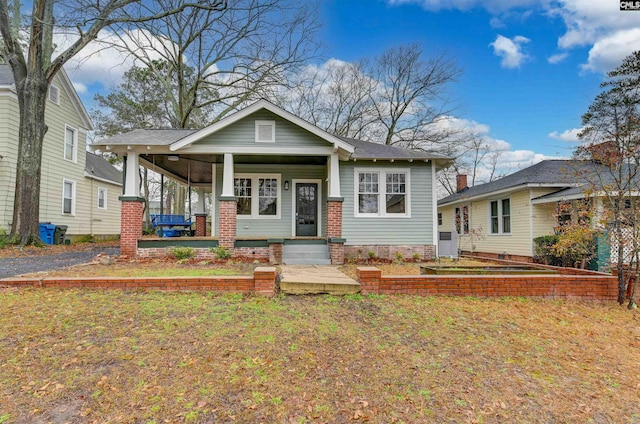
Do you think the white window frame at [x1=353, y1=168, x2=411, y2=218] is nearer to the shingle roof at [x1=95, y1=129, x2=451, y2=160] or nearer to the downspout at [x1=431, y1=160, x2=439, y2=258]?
the shingle roof at [x1=95, y1=129, x2=451, y2=160]

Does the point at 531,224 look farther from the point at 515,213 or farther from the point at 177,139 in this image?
the point at 177,139

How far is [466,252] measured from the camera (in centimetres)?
1648

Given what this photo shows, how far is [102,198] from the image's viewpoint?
1892cm

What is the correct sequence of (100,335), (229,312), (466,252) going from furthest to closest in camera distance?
Answer: (466,252) < (229,312) < (100,335)

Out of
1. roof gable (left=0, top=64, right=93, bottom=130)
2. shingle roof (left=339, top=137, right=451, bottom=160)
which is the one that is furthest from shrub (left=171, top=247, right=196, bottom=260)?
roof gable (left=0, top=64, right=93, bottom=130)

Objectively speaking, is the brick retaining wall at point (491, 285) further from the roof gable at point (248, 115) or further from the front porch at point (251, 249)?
the roof gable at point (248, 115)

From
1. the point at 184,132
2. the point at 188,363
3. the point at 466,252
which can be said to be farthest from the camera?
the point at 466,252

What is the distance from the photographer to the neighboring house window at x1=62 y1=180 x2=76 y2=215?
52.1 ft

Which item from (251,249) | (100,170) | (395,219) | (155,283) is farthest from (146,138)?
(100,170)

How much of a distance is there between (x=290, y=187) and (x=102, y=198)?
44.4ft

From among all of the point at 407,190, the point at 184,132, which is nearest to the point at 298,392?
the point at 407,190

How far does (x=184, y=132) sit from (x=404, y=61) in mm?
17854

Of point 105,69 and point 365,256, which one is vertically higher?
point 105,69

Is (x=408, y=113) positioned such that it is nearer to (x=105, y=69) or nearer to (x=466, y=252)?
(x=466, y=252)
